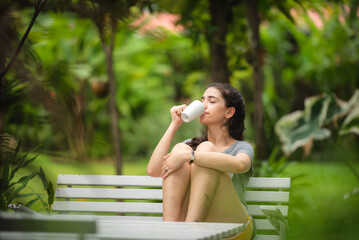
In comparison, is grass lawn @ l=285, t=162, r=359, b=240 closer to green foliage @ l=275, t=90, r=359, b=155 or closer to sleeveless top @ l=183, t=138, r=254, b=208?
green foliage @ l=275, t=90, r=359, b=155

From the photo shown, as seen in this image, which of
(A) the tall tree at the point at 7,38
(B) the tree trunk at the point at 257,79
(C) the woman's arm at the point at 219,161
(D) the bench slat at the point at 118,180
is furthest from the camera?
(B) the tree trunk at the point at 257,79

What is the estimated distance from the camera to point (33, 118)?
4.31 feet

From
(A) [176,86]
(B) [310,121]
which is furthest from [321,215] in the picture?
(A) [176,86]

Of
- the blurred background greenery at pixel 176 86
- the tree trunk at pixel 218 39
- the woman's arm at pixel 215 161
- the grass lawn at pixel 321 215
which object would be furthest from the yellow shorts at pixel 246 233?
the tree trunk at pixel 218 39

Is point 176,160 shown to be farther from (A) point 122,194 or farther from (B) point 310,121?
(B) point 310,121

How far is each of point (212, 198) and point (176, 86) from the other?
8.16m

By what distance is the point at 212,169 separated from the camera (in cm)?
189

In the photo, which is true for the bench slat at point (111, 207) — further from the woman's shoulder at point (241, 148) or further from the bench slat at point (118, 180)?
the woman's shoulder at point (241, 148)

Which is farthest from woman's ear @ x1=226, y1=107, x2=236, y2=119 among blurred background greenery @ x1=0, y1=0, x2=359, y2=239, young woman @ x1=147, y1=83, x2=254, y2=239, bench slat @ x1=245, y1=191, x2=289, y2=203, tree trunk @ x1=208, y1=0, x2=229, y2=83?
tree trunk @ x1=208, y1=0, x2=229, y2=83

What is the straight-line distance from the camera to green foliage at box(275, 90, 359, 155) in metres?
4.25

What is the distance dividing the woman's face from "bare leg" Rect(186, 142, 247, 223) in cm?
23

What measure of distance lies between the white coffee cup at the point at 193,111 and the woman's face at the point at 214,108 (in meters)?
0.09

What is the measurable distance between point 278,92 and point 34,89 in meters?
7.76

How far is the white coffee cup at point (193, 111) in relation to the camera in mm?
2018
